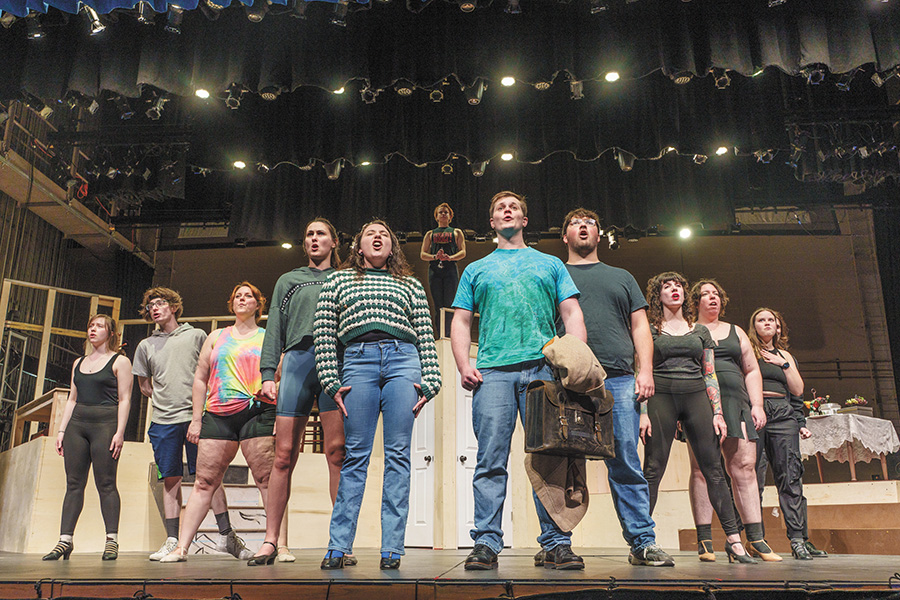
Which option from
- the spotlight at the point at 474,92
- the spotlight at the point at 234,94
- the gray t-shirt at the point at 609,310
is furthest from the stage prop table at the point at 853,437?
the spotlight at the point at 234,94

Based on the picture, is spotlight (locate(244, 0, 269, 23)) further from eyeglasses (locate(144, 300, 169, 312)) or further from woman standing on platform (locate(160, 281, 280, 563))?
woman standing on platform (locate(160, 281, 280, 563))

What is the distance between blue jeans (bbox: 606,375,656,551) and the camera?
2674 millimetres

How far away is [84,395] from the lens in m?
3.94

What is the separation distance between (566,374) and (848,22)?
3.72m

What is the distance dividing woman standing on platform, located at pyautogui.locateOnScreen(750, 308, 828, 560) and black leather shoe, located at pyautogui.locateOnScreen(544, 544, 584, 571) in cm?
197

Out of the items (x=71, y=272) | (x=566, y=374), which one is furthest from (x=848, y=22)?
(x=71, y=272)

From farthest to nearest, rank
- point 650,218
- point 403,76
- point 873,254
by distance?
point 873,254
point 650,218
point 403,76

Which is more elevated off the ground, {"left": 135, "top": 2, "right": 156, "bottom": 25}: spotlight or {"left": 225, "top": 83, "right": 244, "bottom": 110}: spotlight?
{"left": 225, "top": 83, "right": 244, "bottom": 110}: spotlight

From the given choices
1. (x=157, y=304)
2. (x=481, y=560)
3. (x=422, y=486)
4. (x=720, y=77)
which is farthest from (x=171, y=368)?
(x=720, y=77)

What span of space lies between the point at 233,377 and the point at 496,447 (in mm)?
1462

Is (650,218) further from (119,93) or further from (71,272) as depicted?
(71,272)

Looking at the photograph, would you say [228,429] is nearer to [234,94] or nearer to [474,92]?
[234,94]

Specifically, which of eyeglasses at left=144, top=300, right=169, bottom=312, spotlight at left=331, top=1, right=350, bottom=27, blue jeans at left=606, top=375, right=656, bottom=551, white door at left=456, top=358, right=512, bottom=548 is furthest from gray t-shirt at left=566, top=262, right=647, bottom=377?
white door at left=456, top=358, right=512, bottom=548

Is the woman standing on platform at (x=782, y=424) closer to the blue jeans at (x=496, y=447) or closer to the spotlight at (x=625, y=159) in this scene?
the blue jeans at (x=496, y=447)
